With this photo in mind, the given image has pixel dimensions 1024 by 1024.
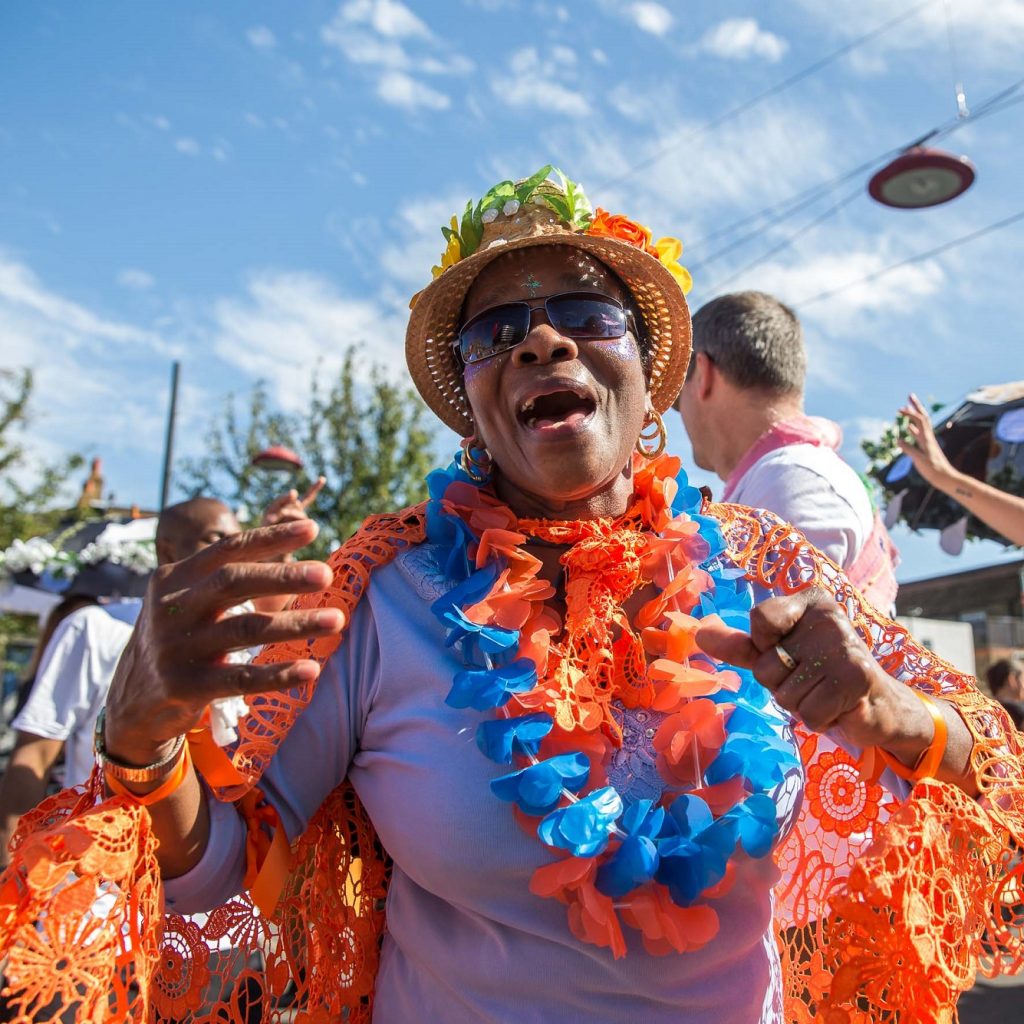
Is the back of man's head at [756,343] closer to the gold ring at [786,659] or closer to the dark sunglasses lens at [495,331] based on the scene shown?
the dark sunglasses lens at [495,331]

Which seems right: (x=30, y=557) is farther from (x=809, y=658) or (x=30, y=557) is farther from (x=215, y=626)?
(x=809, y=658)

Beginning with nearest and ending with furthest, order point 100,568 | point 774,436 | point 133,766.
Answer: point 133,766
point 774,436
point 100,568

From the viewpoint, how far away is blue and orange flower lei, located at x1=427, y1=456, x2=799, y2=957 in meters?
1.49

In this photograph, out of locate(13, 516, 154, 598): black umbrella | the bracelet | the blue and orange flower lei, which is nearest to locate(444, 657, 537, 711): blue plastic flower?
the blue and orange flower lei

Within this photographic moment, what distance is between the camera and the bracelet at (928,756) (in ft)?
5.06

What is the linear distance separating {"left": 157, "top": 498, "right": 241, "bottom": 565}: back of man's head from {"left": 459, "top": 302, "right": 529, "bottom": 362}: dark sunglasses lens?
1937mm

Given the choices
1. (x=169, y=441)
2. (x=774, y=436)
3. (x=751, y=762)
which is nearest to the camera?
(x=751, y=762)

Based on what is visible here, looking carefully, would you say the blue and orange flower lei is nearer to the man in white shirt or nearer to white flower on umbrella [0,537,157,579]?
the man in white shirt

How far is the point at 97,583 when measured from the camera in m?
5.54

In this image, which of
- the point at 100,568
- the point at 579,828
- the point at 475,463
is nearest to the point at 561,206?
the point at 475,463

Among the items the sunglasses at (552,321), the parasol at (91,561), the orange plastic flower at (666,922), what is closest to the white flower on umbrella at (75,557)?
the parasol at (91,561)

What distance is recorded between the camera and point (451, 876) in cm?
152

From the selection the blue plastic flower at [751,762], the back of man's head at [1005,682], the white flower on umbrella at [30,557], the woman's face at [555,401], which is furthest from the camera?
the back of man's head at [1005,682]

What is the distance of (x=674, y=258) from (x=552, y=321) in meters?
0.43
